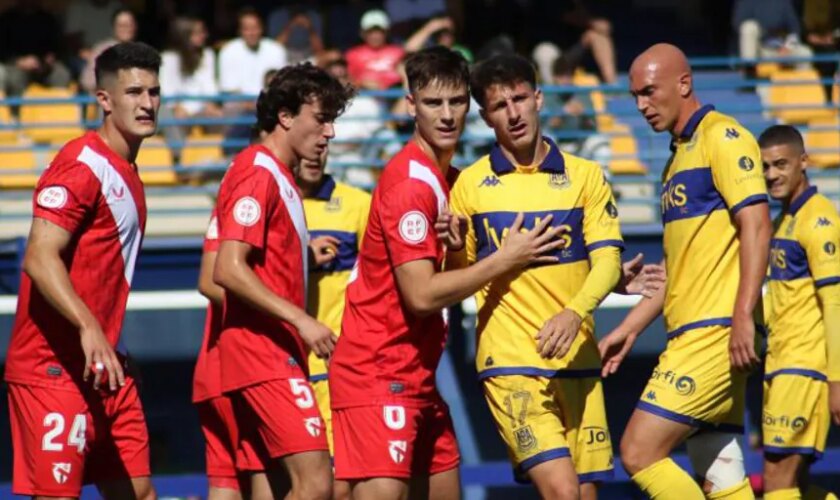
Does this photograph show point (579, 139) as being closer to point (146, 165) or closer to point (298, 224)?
point (146, 165)

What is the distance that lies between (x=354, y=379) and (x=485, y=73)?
150 centimetres

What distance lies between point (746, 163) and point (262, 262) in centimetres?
223

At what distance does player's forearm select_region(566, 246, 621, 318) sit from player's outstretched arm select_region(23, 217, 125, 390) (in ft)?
6.52

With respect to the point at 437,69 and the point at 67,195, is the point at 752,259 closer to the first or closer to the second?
the point at 437,69

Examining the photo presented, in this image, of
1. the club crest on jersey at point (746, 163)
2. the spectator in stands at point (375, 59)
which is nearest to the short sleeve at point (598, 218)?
the club crest on jersey at point (746, 163)

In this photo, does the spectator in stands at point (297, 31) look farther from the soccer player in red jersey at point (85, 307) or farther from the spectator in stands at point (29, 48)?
the soccer player in red jersey at point (85, 307)

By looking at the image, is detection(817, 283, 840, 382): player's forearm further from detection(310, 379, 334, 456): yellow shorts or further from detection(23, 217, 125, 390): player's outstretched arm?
detection(23, 217, 125, 390): player's outstretched arm

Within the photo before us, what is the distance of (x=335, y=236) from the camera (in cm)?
892

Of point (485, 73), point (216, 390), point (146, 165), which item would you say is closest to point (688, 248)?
point (485, 73)

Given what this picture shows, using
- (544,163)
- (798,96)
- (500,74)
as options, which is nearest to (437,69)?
(500,74)

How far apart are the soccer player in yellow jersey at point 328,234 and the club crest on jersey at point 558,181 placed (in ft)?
6.85

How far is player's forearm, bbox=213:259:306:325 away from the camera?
6.63m

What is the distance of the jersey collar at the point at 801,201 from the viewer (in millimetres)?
9000

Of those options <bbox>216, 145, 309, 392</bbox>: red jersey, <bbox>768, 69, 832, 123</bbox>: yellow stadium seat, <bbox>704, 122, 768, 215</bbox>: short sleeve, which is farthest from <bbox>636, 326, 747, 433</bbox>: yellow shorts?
A: <bbox>768, 69, 832, 123</bbox>: yellow stadium seat
